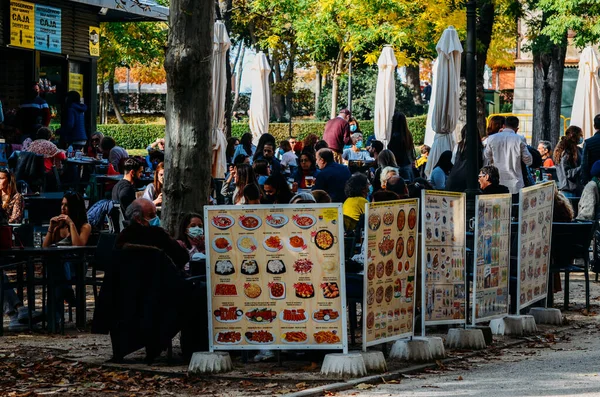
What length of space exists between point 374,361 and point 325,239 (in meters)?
1.01

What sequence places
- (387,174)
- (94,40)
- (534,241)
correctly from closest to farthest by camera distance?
(534,241) → (387,174) → (94,40)

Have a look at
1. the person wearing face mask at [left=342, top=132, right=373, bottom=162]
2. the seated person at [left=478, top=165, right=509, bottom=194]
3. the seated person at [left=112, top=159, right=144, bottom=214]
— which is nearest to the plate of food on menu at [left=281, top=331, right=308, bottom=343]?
the seated person at [left=478, top=165, right=509, bottom=194]

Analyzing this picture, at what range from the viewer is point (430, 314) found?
10.5m

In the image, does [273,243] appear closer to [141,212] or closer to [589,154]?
[141,212]

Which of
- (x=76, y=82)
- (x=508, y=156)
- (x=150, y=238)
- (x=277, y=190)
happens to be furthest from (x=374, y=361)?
(x=76, y=82)

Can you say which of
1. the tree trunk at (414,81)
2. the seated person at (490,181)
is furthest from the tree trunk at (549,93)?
the seated person at (490,181)

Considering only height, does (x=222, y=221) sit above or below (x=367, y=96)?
below

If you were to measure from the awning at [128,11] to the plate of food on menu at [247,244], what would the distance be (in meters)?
16.7

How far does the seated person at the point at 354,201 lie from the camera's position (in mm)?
13141

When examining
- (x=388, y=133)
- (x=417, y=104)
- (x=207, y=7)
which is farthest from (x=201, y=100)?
(x=417, y=104)

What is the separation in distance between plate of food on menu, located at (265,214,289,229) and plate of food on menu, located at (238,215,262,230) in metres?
0.07

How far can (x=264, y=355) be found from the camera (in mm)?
10289

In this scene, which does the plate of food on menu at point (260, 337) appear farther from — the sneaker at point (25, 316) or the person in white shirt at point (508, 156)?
the person in white shirt at point (508, 156)

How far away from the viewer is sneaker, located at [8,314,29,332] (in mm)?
12141
